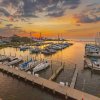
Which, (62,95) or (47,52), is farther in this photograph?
(47,52)

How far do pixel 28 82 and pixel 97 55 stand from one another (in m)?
57.7

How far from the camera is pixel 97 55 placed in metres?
98.2

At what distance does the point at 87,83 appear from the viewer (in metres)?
49.9

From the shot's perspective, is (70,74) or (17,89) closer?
(17,89)

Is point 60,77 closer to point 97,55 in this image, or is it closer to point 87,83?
point 87,83

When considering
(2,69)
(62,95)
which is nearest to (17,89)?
(62,95)

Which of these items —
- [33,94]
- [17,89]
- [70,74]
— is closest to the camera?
[33,94]

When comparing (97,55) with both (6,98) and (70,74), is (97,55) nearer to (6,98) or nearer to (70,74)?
(70,74)

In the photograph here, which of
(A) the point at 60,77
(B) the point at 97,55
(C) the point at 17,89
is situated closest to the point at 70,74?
(A) the point at 60,77

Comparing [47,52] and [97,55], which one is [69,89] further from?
[47,52]

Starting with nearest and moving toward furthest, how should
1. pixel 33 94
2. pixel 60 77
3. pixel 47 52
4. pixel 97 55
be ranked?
pixel 33 94 < pixel 60 77 < pixel 97 55 < pixel 47 52

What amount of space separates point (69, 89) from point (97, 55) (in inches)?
2463

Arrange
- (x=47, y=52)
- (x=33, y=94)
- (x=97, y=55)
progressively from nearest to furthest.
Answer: (x=33, y=94), (x=97, y=55), (x=47, y=52)

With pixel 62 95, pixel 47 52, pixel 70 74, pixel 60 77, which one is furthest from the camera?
pixel 47 52
